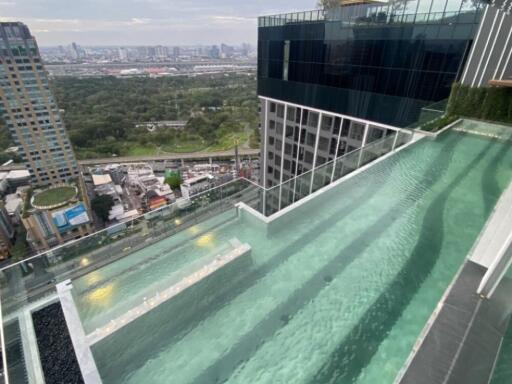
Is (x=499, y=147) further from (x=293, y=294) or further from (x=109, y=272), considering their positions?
(x=109, y=272)

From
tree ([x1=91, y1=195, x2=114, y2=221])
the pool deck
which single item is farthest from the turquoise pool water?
tree ([x1=91, y1=195, x2=114, y2=221])

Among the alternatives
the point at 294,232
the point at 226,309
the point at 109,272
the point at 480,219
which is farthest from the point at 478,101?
the point at 109,272

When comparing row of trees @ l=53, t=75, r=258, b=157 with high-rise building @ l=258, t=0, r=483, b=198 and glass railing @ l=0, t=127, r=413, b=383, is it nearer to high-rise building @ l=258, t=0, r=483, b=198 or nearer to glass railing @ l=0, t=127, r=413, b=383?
high-rise building @ l=258, t=0, r=483, b=198

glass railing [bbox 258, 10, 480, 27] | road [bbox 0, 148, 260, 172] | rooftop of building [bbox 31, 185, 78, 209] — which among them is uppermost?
glass railing [bbox 258, 10, 480, 27]

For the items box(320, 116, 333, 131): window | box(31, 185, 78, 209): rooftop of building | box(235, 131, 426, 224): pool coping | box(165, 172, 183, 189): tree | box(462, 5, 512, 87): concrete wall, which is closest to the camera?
box(235, 131, 426, 224): pool coping

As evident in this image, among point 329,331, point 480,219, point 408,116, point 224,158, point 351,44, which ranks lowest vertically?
point 224,158

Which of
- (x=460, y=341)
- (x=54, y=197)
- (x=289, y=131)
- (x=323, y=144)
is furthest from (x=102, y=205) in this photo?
(x=460, y=341)
